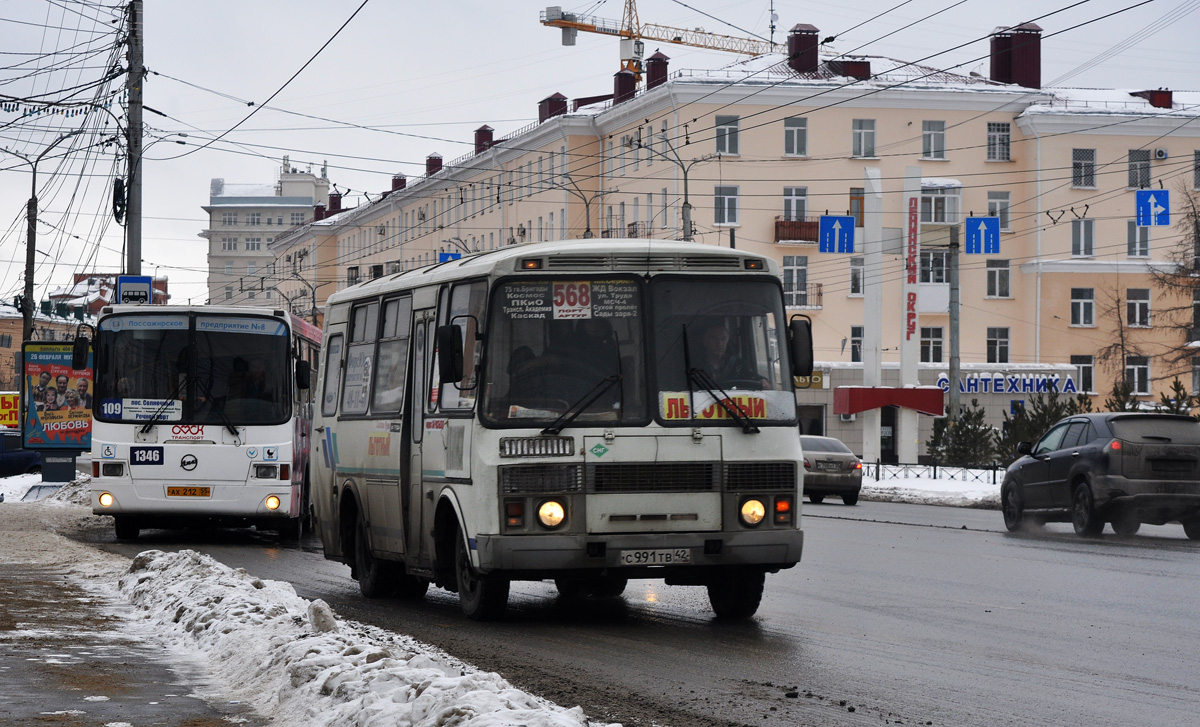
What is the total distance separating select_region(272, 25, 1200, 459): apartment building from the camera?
6638 cm

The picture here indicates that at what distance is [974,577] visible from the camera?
49.2 feet

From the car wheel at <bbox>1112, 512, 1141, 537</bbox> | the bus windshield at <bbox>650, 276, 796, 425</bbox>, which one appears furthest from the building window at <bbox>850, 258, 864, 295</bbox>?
the bus windshield at <bbox>650, 276, 796, 425</bbox>

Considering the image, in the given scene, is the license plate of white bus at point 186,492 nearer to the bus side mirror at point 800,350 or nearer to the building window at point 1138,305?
the bus side mirror at point 800,350

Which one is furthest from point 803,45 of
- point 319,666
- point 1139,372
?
point 319,666

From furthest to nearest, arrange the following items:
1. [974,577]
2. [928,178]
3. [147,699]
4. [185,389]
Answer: [928,178] → [185,389] → [974,577] → [147,699]

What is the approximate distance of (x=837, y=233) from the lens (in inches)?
2106

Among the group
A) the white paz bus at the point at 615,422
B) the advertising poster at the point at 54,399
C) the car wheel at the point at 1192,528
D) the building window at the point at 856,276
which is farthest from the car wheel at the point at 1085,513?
the building window at the point at 856,276

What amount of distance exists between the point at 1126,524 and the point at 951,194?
4715 centimetres

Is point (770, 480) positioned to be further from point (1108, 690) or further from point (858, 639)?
point (1108, 690)

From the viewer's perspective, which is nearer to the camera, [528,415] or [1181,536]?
[528,415]

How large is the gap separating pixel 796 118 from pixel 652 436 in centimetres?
5828

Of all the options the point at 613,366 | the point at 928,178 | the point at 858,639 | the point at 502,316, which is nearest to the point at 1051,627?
the point at 858,639

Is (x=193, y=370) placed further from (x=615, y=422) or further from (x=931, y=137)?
(x=931, y=137)

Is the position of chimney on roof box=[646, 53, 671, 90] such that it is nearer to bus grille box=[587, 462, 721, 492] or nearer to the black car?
the black car
